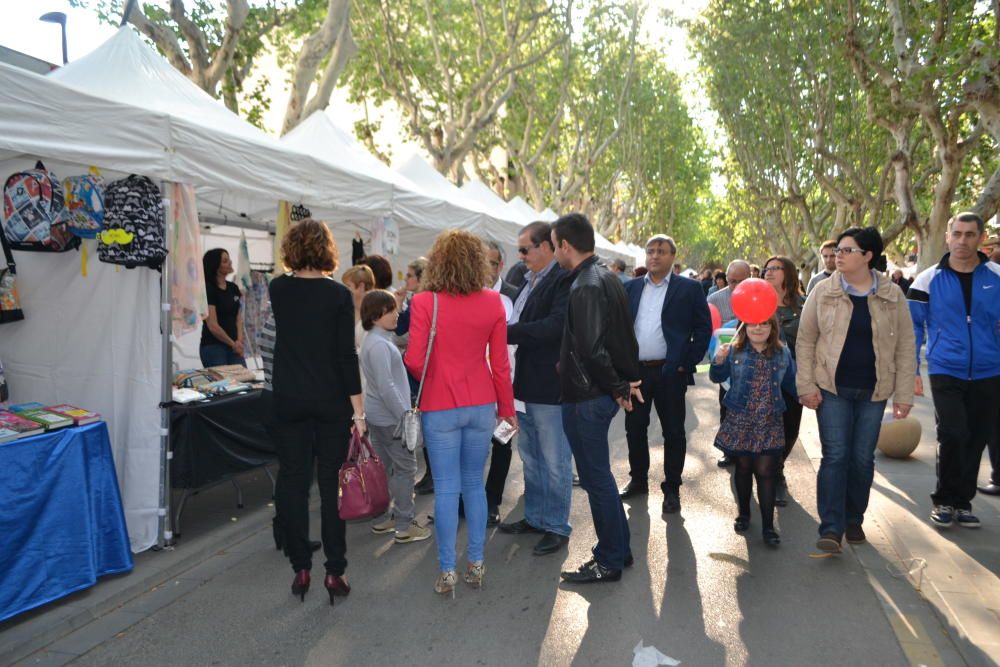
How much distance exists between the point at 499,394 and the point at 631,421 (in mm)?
2068

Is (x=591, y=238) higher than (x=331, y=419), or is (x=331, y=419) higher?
(x=591, y=238)

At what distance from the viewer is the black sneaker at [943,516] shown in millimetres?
4996

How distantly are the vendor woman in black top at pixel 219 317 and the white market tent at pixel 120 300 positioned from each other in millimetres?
2031

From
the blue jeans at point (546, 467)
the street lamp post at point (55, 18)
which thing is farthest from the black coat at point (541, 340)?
the street lamp post at point (55, 18)

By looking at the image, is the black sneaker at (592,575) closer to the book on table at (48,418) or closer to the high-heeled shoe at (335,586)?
the high-heeled shoe at (335,586)

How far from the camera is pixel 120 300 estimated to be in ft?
15.4

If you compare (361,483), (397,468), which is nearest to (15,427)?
(361,483)

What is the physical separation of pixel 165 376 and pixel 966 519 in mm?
5734

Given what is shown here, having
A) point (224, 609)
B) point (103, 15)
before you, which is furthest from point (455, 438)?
point (103, 15)

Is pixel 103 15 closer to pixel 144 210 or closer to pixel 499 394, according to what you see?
pixel 144 210

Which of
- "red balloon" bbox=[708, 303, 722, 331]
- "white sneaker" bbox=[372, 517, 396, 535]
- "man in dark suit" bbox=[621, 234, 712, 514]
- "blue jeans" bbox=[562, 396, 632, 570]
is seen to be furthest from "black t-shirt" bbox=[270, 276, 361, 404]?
"red balloon" bbox=[708, 303, 722, 331]

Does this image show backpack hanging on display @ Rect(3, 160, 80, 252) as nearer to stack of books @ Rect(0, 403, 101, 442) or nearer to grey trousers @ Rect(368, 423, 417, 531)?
stack of books @ Rect(0, 403, 101, 442)

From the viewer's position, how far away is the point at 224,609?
3869 mm

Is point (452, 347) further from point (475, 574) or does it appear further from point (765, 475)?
point (765, 475)
